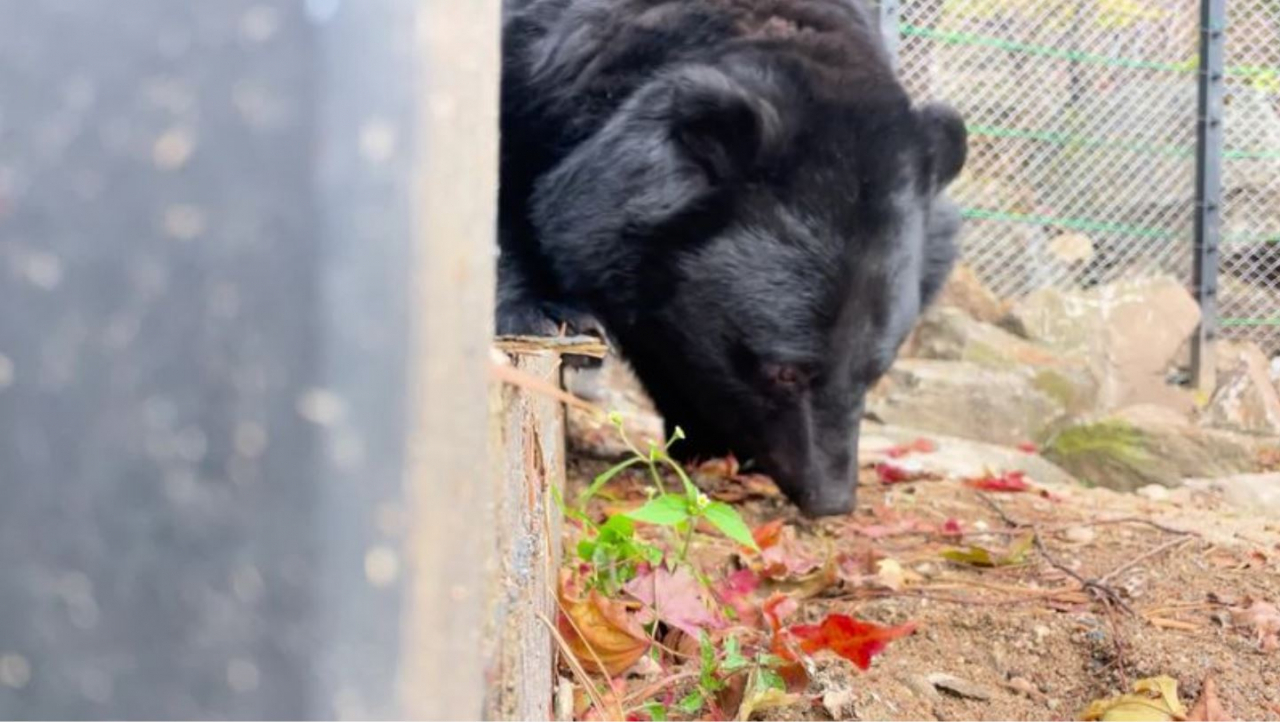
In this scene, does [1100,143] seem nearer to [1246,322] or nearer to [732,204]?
[1246,322]

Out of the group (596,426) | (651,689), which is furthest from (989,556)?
(596,426)

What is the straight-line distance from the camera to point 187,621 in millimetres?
685

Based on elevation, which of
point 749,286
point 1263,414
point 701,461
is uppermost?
point 749,286

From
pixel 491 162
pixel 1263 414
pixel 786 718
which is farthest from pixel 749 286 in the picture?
pixel 1263 414

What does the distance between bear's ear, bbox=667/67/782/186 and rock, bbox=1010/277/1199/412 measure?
5.42m

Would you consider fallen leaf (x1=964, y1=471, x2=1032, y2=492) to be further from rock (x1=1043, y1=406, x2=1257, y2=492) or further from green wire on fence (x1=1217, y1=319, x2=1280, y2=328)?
green wire on fence (x1=1217, y1=319, x2=1280, y2=328)

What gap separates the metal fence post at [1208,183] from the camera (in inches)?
332

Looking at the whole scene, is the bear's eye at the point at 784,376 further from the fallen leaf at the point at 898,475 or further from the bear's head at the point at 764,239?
the fallen leaf at the point at 898,475

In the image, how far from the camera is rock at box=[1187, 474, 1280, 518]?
15.0 feet

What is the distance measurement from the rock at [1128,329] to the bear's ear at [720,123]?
5.42 metres

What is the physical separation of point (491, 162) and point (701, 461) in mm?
3472

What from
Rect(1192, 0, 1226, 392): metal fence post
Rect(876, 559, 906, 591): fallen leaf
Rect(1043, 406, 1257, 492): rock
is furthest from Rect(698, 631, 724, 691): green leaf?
Rect(1192, 0, 1226, 392): metal fence post

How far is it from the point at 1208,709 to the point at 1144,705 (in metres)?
0.11

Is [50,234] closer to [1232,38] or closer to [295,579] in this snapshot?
[295,579]
